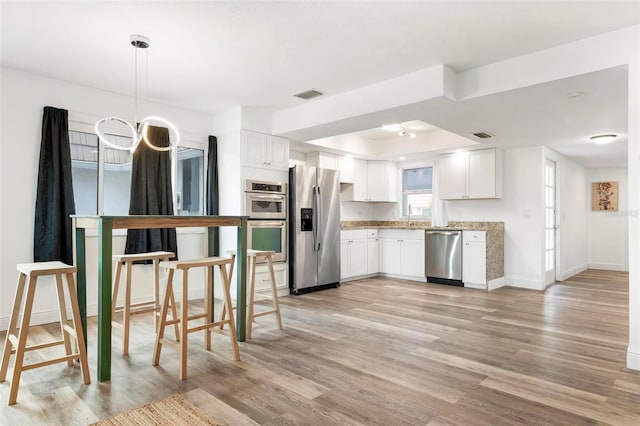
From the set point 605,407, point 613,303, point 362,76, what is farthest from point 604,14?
point 613,303

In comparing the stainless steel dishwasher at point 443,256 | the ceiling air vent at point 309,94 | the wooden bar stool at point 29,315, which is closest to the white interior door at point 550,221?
the stainless steel dishwasher at point 443,256

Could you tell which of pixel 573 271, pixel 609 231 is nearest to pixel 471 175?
pixel 573 271

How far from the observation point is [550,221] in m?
6.61

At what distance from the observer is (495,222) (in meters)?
6.42

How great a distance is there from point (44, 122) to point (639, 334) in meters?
5.51

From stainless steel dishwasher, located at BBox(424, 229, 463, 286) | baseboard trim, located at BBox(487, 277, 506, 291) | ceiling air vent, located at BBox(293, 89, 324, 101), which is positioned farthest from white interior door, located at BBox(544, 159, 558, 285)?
ceiling air vent, located at BBox(293, 89, 324, 101)

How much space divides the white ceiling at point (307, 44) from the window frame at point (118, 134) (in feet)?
1.37

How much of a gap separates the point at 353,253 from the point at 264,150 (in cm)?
251

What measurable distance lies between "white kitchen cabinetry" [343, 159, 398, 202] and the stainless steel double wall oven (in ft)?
6.25

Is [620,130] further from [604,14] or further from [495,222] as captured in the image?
[604,14]

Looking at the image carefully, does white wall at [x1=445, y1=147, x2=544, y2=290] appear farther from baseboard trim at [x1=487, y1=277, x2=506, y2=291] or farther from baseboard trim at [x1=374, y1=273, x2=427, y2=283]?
baseboard trim at [x1=374, y1=273, x2=427, y2=283]

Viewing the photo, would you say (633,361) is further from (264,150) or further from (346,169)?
(346,169)

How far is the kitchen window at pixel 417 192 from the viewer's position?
7.23m

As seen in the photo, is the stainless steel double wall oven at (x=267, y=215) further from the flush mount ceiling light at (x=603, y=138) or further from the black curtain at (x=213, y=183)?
the flush mount ceiling light at (x=603, y=138)
